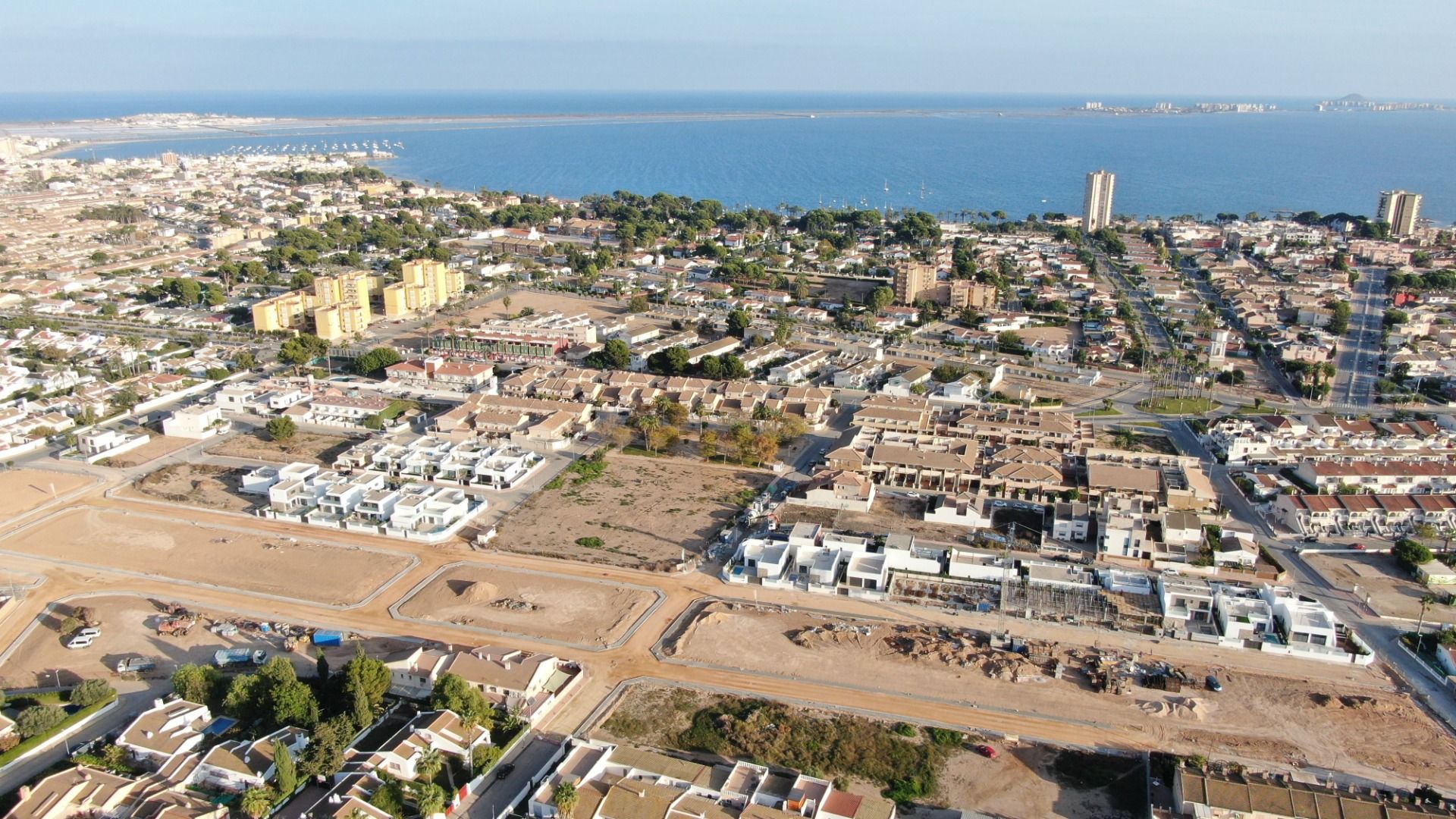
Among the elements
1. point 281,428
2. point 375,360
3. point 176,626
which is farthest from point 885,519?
point 375,360

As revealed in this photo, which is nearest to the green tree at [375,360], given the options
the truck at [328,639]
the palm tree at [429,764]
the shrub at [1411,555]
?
the truck at [328,639]

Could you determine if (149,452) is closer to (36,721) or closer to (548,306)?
(36,721)

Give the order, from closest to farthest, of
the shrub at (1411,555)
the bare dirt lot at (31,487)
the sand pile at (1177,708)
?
the sand pile at (1177,708), the shrub at (1411,555), the bare dirt lot at (31,487)

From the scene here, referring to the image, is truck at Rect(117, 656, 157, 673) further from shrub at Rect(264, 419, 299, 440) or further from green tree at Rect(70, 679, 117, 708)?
shrub at Rect(264, 419, 299, 440)

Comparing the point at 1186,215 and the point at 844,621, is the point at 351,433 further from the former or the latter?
the point at 1186,215

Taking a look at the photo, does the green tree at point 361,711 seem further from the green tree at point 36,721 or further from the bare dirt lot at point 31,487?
the bare dirt lot at point 31,487

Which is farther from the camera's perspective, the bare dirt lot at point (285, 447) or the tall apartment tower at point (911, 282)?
the tall apartment tower at point (911, 282)
